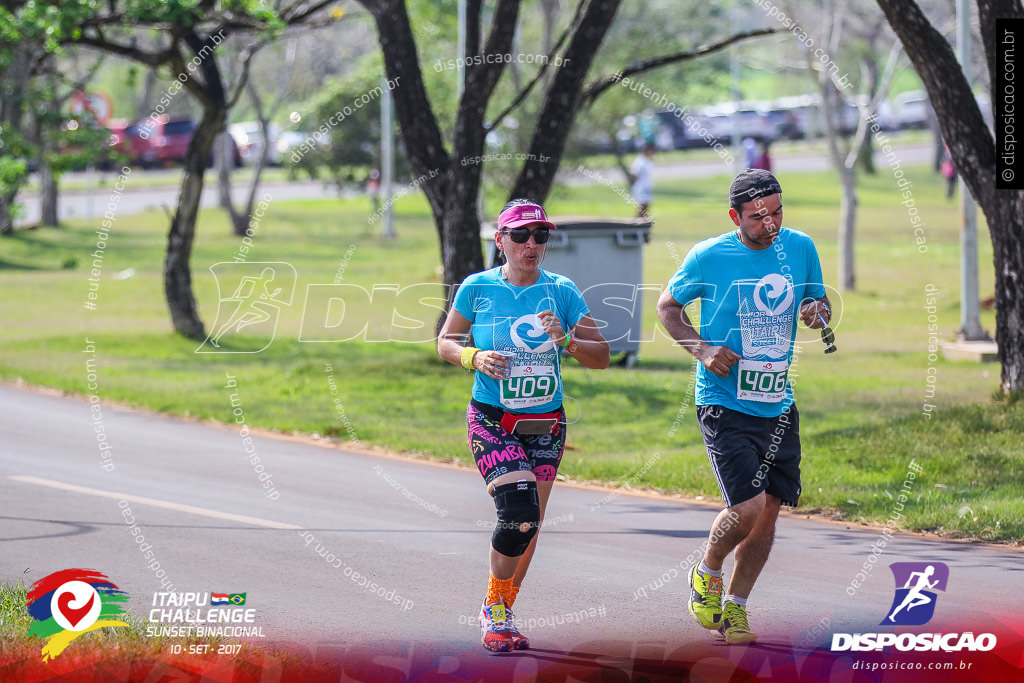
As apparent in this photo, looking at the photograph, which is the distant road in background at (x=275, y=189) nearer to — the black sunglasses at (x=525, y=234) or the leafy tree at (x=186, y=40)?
the leafy tree at (x=186, y=40)

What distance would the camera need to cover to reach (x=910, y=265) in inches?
997

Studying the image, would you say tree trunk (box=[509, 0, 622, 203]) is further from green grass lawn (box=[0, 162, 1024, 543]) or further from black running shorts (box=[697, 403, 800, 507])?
black running shorts (box=[697, 403, 800, 507])

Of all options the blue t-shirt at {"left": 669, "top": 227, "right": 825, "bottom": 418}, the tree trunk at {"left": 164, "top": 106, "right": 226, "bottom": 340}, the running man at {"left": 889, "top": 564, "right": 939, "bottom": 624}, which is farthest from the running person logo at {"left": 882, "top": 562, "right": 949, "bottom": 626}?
the tree trunk at {"left": 164, "top": 106, "right": 226, "bottom": 340}

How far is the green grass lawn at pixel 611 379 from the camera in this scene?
31.7 ft

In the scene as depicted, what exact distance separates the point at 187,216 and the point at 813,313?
1333cm

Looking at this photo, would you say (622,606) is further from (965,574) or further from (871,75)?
(871,75)

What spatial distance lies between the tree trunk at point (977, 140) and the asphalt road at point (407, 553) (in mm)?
3195

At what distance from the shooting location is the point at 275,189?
145 ft

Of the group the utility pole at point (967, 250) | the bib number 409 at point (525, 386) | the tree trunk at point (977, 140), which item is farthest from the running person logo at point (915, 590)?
the utility pole at point (967, 250)

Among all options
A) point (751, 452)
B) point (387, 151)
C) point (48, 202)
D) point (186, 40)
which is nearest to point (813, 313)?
point (751, 452)

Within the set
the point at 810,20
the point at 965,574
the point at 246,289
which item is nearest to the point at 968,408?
the point at 965,574

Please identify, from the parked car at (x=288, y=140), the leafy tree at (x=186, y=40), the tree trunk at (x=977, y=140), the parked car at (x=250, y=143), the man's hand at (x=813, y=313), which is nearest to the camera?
the man's hand at (x=813, y=313)

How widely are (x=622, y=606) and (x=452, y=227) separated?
8.20 m

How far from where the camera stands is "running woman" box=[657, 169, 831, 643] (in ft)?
18.6
